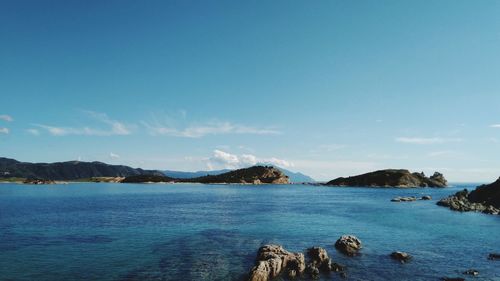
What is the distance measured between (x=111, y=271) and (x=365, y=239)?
4695 centimetres

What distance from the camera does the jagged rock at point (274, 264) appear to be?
40.4 meters

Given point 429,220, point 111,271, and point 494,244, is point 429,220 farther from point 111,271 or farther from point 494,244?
point 111,271

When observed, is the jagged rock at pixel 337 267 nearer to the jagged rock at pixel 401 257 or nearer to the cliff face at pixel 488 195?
the jagged rock at pixel 401 257

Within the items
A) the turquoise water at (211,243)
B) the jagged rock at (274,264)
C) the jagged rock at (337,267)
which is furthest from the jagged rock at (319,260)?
the turquoise water at (211,243)

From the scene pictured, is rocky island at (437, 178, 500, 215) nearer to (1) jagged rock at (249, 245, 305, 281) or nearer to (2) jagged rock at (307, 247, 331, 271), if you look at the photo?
(2) jagged rock at (307, 247, 331, 271)

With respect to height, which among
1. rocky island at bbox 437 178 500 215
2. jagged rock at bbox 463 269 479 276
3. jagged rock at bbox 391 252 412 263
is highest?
rocky island at bbox 437 178 500 215

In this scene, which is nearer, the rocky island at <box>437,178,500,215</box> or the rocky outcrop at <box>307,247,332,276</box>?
the rocky outcrop at <box>307,247,332,276</box>

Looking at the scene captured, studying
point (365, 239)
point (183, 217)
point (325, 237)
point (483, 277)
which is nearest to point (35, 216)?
point (183, 217)

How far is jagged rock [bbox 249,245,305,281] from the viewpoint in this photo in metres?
40.4

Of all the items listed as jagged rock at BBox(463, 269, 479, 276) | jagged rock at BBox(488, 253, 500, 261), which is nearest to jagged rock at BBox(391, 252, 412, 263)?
jagged rock at BBox(463, 269, 479, 276)

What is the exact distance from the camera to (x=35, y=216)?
97.3 m

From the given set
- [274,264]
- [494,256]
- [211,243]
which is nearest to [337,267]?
[274,264]

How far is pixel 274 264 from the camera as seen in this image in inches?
1689

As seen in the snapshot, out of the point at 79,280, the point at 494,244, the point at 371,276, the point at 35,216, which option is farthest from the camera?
the point at 35,216
